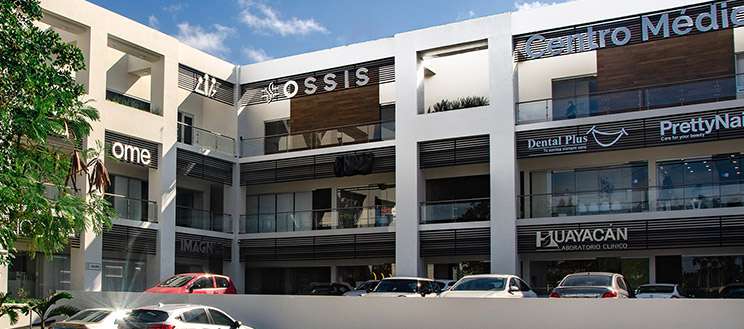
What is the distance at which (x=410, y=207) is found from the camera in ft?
112

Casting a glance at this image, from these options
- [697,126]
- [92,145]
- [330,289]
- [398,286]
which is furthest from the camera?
[330,289]

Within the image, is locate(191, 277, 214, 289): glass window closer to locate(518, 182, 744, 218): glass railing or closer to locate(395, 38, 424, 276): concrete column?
locate(395, 38, 424, 276): concrete column

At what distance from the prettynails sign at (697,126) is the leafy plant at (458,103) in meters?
6.99

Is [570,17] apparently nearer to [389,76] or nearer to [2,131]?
[389,76]

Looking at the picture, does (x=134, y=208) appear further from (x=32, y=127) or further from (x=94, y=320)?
(x=32, y=127)

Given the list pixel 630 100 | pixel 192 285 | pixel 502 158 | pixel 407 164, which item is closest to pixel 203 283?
pixel 192 285

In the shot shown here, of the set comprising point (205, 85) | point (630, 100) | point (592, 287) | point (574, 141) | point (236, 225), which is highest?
point (205, 85)

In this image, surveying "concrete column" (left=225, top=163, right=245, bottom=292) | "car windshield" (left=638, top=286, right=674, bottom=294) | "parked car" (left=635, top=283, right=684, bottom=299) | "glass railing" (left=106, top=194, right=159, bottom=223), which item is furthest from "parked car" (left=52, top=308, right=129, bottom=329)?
"concrete column" (left=225, top=163, right=245, bottom=292)

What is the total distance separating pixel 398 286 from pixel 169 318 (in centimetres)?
859

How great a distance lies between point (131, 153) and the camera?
32.9 meters

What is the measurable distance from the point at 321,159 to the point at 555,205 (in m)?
10.1

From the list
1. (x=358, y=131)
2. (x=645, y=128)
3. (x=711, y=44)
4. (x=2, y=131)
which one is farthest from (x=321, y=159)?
(x=2, y=131)

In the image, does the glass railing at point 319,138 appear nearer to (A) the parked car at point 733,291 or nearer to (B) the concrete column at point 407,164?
(B) the concrete column at point 407,164

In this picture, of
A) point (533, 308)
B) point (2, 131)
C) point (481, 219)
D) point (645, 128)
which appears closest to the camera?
point (2, 131)
